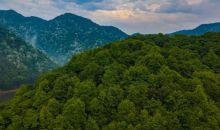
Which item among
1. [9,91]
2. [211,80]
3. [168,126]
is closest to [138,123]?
[168,126]

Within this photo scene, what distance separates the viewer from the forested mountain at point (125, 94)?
111 ft

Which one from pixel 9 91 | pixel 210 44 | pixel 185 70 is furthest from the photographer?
pixel 9 91

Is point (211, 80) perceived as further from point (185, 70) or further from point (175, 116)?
point (175, 116)

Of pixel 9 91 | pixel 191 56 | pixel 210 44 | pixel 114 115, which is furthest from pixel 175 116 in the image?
pixel 9 91

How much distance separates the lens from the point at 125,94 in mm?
36125

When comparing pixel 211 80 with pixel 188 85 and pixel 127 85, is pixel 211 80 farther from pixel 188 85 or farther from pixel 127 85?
pixel 127 85

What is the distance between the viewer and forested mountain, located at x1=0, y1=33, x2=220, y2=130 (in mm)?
33750

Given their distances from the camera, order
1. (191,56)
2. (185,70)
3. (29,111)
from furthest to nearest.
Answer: (191,56), (185,70), (29,111)

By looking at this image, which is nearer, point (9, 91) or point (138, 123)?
point (138, 123)

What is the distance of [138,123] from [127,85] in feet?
19.1

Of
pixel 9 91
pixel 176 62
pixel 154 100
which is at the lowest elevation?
pixel 9 91

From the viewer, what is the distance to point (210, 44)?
52.2 meters

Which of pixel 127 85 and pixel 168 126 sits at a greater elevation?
pixel 127 85

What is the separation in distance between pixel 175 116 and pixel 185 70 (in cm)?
922
